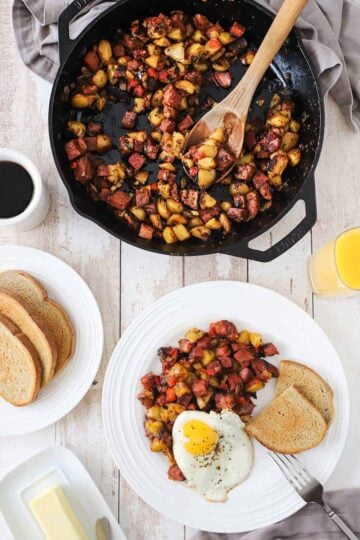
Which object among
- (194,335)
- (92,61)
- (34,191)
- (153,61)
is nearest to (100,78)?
(92,61)

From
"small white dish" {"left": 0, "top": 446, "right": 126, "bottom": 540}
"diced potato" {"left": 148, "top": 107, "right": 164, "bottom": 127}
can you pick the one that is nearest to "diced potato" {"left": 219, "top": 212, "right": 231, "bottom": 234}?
"diced potato" {"left": 148, "top": 107, "right": 164, "bottom": 127}

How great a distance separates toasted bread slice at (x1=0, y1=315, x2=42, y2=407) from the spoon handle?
3.04 feet

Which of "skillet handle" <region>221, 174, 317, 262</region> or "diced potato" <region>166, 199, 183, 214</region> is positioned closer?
"skillet handle" <region>221, 174, 317, 262</region>

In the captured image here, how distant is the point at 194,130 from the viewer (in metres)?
1.86

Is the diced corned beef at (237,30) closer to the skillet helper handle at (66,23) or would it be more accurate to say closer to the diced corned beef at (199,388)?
the skillet helper handle at (66,23)

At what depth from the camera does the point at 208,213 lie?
188cm

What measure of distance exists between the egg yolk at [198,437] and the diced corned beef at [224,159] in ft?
2.46

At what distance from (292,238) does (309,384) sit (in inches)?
19.1

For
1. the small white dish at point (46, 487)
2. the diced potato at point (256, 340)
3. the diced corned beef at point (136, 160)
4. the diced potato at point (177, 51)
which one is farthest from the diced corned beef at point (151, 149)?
the small white dish at point (46, 487)

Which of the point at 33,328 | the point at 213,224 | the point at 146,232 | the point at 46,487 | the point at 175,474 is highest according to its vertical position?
the point at 213,224

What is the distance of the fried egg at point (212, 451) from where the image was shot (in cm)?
188

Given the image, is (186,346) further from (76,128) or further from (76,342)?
(76,128)

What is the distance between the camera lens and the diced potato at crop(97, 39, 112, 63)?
1878mm

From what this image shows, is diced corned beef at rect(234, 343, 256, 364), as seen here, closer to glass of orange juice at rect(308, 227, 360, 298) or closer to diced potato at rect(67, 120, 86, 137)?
glass of orange juice at rect(308, 227, 360, 298)
